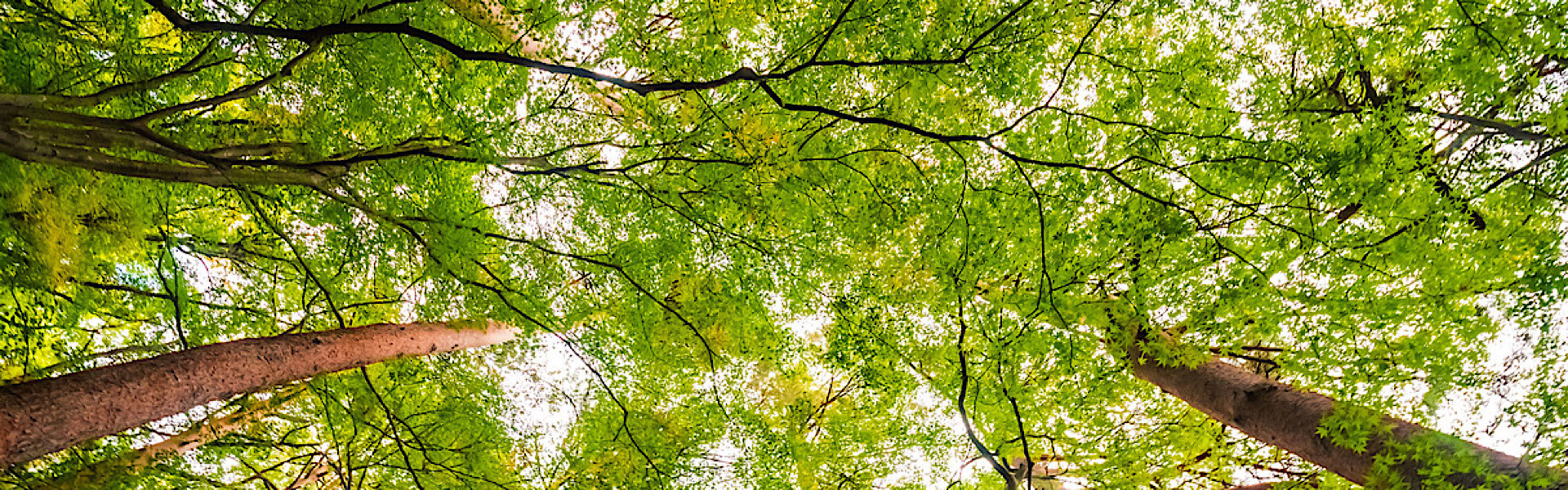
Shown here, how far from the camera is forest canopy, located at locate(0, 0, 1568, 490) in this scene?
289 centimetres

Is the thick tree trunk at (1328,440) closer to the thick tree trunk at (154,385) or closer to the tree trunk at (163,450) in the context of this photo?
the thick tree trunk at (154,385)

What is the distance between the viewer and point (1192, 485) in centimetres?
443

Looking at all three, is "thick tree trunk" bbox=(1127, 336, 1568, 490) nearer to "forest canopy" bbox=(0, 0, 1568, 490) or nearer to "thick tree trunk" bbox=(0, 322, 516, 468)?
"forest canopy" bbox=(0, 0, 1568, 490)

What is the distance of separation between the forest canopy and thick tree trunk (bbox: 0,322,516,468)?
0.15m

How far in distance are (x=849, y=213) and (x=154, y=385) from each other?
404 centimetres

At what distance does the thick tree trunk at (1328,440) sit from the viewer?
251 centimetres

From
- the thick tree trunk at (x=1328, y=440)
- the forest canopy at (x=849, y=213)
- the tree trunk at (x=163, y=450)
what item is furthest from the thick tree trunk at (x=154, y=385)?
the thick tree trunk at (x=1328, y=440)

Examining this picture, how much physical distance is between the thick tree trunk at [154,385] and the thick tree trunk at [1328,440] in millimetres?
4905

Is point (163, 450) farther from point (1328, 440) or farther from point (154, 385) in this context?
point (1328, 440)

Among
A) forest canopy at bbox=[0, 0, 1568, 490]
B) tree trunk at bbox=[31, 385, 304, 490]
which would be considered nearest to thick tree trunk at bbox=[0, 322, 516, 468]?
forest canopy at bbox=[0, 0, 1568, 490]

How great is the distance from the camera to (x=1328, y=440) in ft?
9.80

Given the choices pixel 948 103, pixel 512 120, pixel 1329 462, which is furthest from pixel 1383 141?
pixel 512 120

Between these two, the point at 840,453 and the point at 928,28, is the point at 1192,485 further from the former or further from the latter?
the point at 928,28

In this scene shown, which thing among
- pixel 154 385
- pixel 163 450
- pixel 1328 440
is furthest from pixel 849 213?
pixel 163 450
